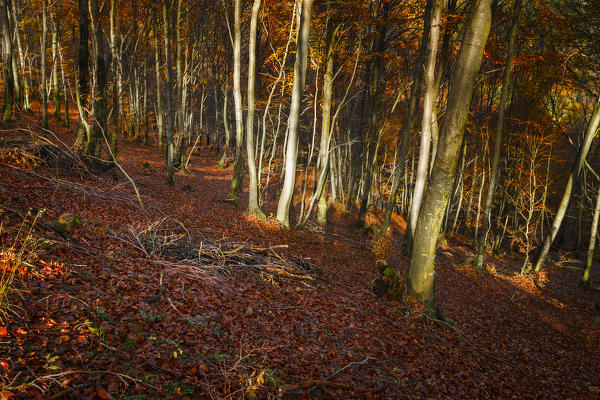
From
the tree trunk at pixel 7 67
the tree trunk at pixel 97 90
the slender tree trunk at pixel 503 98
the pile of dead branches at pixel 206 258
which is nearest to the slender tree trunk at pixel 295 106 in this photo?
the pile of dead branches at pixel 206 258

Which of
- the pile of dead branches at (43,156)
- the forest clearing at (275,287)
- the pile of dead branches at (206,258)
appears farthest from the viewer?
the pile of dead branches at (43,156)

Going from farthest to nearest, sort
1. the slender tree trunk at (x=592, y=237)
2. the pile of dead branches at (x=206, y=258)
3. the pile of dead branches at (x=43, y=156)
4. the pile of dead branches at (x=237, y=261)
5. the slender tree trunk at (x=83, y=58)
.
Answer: the slender tree trunk at (x=592, y=237) → the slender tree trunk at (x=83, y=58) → the pile of dead branches at (x=43, y=156) → the pile of dead branches at (x=237, y=261) → the pile of dead branches at (x=206, y=258)

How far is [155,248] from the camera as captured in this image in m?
6.09

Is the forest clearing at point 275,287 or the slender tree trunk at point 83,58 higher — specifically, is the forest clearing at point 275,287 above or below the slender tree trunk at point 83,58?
below

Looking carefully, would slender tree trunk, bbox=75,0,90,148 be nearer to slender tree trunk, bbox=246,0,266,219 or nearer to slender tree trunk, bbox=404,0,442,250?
slender tree trunk, bbox=246,0,266,219

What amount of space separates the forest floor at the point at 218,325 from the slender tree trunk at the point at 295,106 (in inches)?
65.6

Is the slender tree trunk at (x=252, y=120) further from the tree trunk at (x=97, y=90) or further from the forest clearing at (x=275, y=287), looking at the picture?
the tree trunk at (x=97, y=90)

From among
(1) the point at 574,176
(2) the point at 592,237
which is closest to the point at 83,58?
(1) the point at 574,176

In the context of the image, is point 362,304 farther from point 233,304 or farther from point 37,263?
point 37,263

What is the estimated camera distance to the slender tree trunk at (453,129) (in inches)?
244

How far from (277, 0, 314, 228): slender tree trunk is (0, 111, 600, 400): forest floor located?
5.47 ft

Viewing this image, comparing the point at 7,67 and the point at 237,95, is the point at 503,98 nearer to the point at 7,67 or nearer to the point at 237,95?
the point at 237,95

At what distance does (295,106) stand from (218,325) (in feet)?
27.3

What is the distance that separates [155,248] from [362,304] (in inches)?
186
